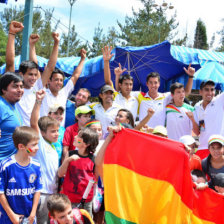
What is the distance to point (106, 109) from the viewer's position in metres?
5.00

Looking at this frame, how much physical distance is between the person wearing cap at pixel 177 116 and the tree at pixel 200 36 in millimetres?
42062

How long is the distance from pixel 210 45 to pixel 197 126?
140 feet

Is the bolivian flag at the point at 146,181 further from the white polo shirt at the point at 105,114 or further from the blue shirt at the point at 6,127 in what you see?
the white polo shirt at the point at 105,114

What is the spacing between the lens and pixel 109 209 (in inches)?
112

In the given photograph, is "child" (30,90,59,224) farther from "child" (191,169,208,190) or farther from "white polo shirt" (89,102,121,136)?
"child" (191,169,208,190)

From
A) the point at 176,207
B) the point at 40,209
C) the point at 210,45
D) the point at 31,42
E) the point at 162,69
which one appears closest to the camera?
the point at 176,207

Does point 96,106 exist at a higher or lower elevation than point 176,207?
higher

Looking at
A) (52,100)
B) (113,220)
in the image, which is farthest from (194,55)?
(113,220)

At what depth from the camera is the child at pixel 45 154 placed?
3.47m

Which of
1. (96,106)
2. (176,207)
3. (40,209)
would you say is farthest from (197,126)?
(40,209)

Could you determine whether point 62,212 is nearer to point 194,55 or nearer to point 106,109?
point 106,109

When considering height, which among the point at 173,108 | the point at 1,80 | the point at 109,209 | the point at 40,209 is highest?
the point at 1,80

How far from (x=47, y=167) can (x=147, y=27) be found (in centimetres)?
2775

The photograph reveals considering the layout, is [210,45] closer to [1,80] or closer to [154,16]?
[154,16]
